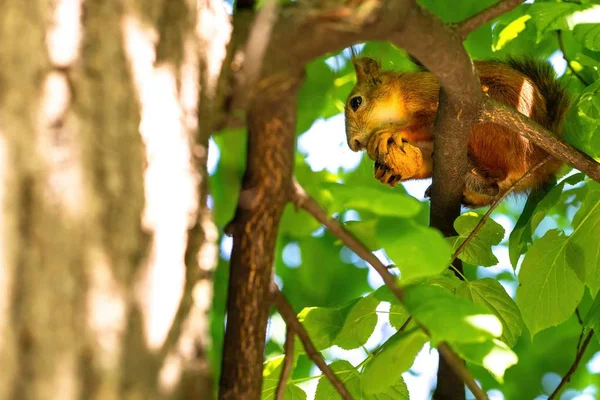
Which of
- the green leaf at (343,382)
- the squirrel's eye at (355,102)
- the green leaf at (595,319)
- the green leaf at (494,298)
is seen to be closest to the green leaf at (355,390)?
the green leaf at (343,382)

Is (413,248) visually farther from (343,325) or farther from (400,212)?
(343,325)

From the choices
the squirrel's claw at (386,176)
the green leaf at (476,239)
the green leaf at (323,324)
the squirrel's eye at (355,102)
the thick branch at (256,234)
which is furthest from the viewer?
the squirrel's eye at (355,102)

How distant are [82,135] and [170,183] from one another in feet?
0.52

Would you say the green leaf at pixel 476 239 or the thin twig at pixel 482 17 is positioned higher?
the thin twig at pixel 482 17

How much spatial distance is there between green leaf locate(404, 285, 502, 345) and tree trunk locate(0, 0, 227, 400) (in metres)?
0.32

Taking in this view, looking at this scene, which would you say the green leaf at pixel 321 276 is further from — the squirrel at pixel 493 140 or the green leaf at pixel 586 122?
the green leaf at pixel 586 122

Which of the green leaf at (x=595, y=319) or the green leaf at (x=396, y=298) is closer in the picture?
the green leaf at (x=396, y=298)

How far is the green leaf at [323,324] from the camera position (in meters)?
1.81

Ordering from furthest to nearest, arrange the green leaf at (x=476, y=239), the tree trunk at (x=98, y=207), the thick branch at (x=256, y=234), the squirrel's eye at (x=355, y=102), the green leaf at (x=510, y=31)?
the squirrel's eye at (x=355, y=102)
the green leaf at (x=510, y=31)
the green leaf at (x=476, y=239)
the thick branch at (x=256, y=234)
the tree trunk at (x=98, y=207)

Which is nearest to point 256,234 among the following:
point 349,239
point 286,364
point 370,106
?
point 349,239

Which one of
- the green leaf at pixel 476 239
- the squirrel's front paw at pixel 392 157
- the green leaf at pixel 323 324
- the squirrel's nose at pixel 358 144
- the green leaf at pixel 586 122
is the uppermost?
the squirrel's nose at pixel 358 144

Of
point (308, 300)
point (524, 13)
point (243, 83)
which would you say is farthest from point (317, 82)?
point (243, 83)

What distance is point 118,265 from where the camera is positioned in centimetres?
93

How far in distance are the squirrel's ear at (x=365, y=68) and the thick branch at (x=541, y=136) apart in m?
1.54
